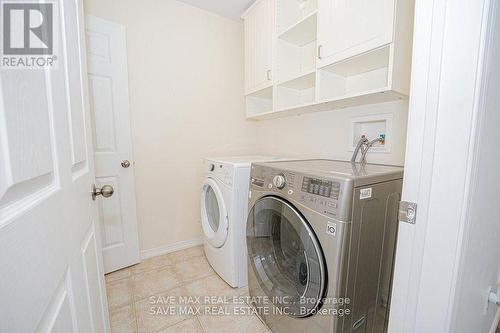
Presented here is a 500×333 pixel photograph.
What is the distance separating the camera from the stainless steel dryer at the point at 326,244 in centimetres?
81

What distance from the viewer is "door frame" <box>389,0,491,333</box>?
0.55 meters

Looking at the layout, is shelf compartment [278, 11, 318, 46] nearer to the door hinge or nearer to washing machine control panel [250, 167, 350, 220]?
washing machine control panel [250, 167, 350, 220]

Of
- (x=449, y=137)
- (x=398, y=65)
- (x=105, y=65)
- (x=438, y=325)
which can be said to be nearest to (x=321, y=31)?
(x=398, y=65)

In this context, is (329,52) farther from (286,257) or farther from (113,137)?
(113,137)

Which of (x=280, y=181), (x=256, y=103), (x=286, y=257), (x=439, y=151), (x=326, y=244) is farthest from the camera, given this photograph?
(x=256, y=103)

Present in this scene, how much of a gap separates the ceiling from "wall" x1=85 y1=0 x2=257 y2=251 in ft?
0.19

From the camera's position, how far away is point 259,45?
6.10 feet

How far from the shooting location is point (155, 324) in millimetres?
1270

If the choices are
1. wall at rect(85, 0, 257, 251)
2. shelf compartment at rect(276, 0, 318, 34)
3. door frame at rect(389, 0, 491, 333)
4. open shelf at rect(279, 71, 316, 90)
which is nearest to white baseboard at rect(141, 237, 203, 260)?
wall at rect(85, 0, 257, 251)

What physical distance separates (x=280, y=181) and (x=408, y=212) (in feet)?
1.67

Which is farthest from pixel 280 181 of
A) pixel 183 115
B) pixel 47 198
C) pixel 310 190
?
pixel 183 115

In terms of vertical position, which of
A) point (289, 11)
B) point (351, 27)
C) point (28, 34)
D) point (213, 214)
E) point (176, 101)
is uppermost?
point (289, 11)

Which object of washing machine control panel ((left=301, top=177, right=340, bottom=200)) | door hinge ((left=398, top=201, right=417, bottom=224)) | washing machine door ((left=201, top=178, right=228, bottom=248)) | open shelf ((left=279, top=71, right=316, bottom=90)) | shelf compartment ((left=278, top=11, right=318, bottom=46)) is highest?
shelf compartment ((left=278, top=11, right=318, bottom=46))

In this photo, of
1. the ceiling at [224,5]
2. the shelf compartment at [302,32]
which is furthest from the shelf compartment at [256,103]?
the ceiling at [224,5]
